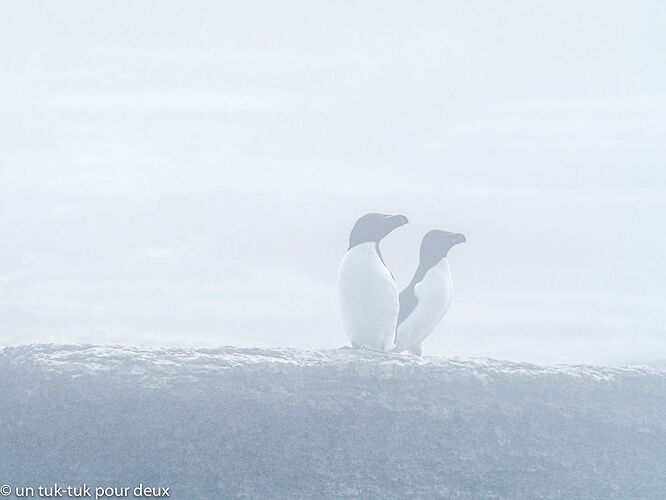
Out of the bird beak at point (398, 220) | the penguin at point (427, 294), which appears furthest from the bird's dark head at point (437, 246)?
the bird beak at point (398, 220)

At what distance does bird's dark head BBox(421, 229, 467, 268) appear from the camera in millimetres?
19922

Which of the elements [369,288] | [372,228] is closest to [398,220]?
[372,228]

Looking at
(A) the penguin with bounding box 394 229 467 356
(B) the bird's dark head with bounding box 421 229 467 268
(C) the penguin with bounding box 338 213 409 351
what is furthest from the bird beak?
(B) the bird's dark head with bounding box 421 229 467 268

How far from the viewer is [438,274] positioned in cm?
1964

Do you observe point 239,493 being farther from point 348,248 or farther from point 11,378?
point 348,248

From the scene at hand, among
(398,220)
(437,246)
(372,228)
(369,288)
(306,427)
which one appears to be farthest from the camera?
(437,246)

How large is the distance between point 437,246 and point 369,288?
10.6 ft

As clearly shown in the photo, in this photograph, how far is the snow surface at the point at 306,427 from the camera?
46.9 feet

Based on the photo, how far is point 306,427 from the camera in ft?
A: 48.7

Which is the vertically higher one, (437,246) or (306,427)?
(437,246)

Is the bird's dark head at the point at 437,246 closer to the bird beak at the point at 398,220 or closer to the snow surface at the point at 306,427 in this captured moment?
the bird beak at the point at 398,220

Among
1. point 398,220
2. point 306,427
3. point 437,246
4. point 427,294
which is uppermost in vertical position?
point 398,220

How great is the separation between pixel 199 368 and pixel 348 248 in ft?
13.3

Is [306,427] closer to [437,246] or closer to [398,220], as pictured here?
[398,220]
